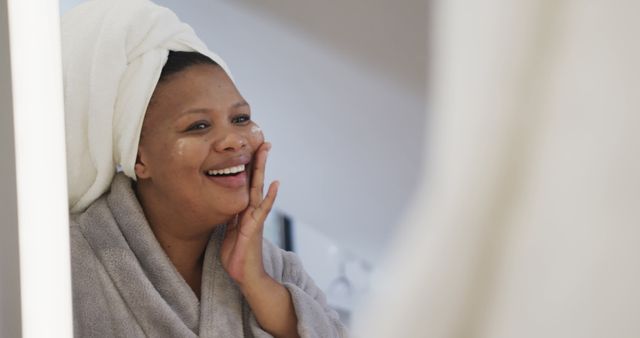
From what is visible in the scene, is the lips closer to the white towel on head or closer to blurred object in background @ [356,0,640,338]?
the white towel on head

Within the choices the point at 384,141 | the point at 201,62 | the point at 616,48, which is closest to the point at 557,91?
the point at 616,48

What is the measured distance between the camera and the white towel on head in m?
0.70

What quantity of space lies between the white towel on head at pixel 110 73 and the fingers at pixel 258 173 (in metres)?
0.08

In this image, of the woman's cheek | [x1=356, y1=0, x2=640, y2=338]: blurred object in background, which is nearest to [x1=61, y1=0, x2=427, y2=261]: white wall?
the woman's cheek

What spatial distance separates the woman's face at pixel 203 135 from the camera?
27.3 inches

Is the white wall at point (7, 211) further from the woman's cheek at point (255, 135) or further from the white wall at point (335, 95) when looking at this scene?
the woman's cheek at point (255, 135)

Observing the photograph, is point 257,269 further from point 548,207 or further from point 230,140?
point 548,207

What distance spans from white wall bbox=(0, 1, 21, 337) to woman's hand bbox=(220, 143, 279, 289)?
0.17m

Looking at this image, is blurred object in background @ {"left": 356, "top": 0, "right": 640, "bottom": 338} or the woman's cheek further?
the woman's cheek

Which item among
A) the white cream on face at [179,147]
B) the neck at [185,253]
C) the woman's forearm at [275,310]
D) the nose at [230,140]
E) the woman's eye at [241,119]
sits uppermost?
the woman's eye at [241,119]

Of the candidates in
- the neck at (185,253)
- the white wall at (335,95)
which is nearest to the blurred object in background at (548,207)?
the white wall at (335,95)

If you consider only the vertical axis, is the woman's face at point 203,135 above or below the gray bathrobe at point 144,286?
above

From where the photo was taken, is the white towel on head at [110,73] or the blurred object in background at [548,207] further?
the white towel on head at [110,73]

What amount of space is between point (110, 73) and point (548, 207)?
39cm
